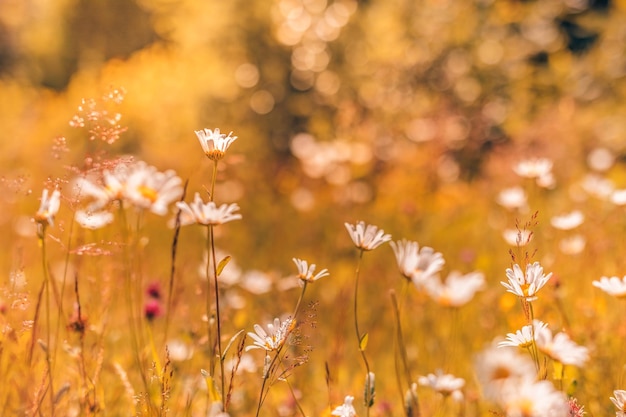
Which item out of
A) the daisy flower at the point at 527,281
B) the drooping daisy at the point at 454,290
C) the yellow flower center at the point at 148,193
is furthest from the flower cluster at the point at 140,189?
the daisy flower at the point at 527,281

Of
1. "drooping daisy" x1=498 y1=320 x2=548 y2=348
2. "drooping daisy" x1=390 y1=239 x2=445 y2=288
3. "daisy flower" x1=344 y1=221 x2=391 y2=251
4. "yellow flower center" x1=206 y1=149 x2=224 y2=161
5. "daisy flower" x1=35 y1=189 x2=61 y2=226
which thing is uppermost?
"yellow flower center" x1=206 y1=149 x2=224 y2=161

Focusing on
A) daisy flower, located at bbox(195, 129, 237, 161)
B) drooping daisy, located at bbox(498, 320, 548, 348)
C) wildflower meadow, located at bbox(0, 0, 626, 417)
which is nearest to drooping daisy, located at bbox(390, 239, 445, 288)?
wildflower meadow, located at bbox(0, 0, 626, 417)

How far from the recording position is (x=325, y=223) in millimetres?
3424

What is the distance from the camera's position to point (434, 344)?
75.0 inches

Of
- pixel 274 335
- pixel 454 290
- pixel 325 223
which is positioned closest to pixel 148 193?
pixel 274 335

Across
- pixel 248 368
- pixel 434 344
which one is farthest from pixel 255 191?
pixel 248 368

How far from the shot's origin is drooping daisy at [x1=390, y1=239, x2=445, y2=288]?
785mm

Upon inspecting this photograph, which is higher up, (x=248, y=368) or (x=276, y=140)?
(x=276, y=140)

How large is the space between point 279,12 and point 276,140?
3.29 feet

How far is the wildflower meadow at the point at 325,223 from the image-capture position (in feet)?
2.93

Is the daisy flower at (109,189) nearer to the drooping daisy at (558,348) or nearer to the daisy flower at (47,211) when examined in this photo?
the daisy flower at (47,211)

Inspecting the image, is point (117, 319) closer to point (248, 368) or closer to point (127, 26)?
point (248, 368)

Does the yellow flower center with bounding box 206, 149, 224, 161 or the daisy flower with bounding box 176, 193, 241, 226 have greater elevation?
the yellow flower center with bounding box 206, 149, 224, 161

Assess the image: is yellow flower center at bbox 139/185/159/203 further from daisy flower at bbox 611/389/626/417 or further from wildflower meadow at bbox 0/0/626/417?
daisy flower at bbox 611/389/626/417
